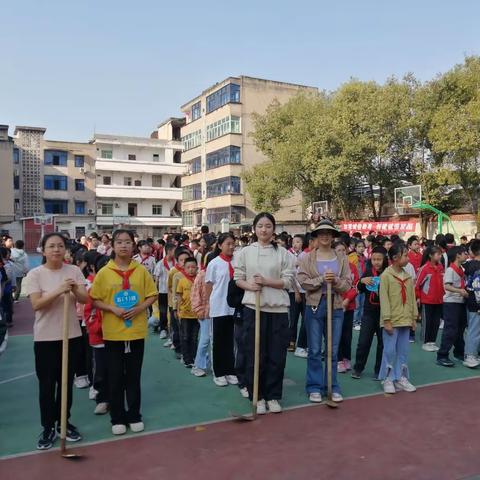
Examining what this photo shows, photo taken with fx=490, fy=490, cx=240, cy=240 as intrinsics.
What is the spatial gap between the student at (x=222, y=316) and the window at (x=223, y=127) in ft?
102

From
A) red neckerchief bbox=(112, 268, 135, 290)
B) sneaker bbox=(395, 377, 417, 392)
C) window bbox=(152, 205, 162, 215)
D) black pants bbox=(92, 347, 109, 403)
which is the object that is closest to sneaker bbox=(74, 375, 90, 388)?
black pants bbox=(92, 347, 109, 403)

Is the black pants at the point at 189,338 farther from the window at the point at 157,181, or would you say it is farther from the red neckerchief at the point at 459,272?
the window at the point at 157,181

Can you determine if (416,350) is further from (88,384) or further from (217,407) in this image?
(88,384)

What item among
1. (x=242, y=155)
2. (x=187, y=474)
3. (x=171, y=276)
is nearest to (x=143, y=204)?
(x=242, y=155)

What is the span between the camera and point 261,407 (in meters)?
4.43

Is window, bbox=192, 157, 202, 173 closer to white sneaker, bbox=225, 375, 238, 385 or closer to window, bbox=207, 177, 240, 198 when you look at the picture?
window, bbox=207, 177, 240, 198

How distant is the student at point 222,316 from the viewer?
17.3 feet

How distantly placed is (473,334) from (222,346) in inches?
118

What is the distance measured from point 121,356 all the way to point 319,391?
6.41ft

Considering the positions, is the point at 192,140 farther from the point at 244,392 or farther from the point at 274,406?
the point at 274,406

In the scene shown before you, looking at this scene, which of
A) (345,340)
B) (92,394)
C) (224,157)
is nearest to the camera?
(92,394)

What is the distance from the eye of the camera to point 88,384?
5316mm

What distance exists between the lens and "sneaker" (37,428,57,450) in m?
3.71

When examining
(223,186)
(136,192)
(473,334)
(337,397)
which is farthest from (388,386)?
(136,192)
